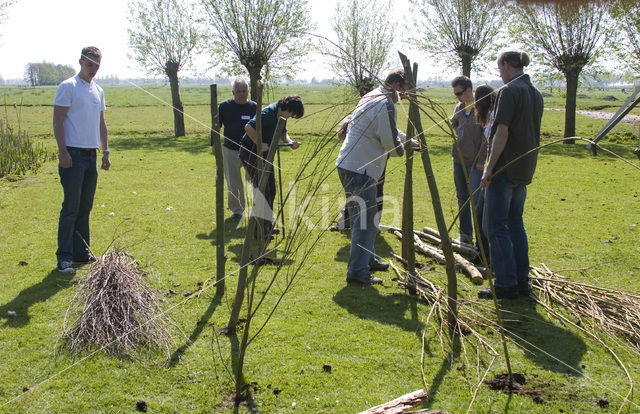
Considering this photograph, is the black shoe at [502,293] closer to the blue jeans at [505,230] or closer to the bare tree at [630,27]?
the blue jeans at [505,230]

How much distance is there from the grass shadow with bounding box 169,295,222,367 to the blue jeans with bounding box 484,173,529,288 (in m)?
2.61

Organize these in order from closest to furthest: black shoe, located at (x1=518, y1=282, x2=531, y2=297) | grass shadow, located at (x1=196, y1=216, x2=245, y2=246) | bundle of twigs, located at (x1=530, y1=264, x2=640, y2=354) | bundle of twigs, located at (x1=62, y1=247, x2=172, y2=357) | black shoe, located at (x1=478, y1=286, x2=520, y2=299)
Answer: bundle of twigs, located at (x1=62, y1=247, x2=172, y2=357)
bundle of twigs, located at (x1=530, y1=264, x2=640, y2=354)
black shoe, located at (x1=478, y1=286, x2=520, y2=299)
black shoe, located at (x1=518, y1=282, x2=531, y2=297)
grass shadow, located at (x1=196, y1=216, x2=245, y2=246)

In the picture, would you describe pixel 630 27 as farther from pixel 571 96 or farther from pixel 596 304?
pixel 596 304

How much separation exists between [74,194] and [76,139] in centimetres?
57

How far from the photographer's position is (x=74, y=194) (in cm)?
536

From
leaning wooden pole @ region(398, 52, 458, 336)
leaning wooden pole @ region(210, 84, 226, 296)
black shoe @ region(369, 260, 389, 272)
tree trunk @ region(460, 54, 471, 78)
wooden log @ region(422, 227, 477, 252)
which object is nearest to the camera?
leaning wooden pole @ region(398, 52, 458, 336)

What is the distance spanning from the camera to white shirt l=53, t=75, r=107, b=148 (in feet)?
17.1

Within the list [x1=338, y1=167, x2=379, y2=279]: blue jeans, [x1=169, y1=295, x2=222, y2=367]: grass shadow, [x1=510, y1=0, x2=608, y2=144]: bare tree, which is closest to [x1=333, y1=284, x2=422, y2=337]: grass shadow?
[x1=338, y1=167, x2=379, y2=279]: blue jeans

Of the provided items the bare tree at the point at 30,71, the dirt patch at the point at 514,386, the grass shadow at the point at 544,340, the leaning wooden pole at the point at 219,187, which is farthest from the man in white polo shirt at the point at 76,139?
the grass shadow at the point at 544,340

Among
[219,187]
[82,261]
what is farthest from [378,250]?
[82,261]

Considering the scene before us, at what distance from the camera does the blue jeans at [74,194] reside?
17.5ft

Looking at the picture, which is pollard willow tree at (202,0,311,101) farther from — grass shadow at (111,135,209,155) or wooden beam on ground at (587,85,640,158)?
wooden beam on ground at (587,85,640,158)

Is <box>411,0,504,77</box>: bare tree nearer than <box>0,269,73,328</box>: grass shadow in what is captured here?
No

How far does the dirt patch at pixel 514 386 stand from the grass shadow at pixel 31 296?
3700mm
